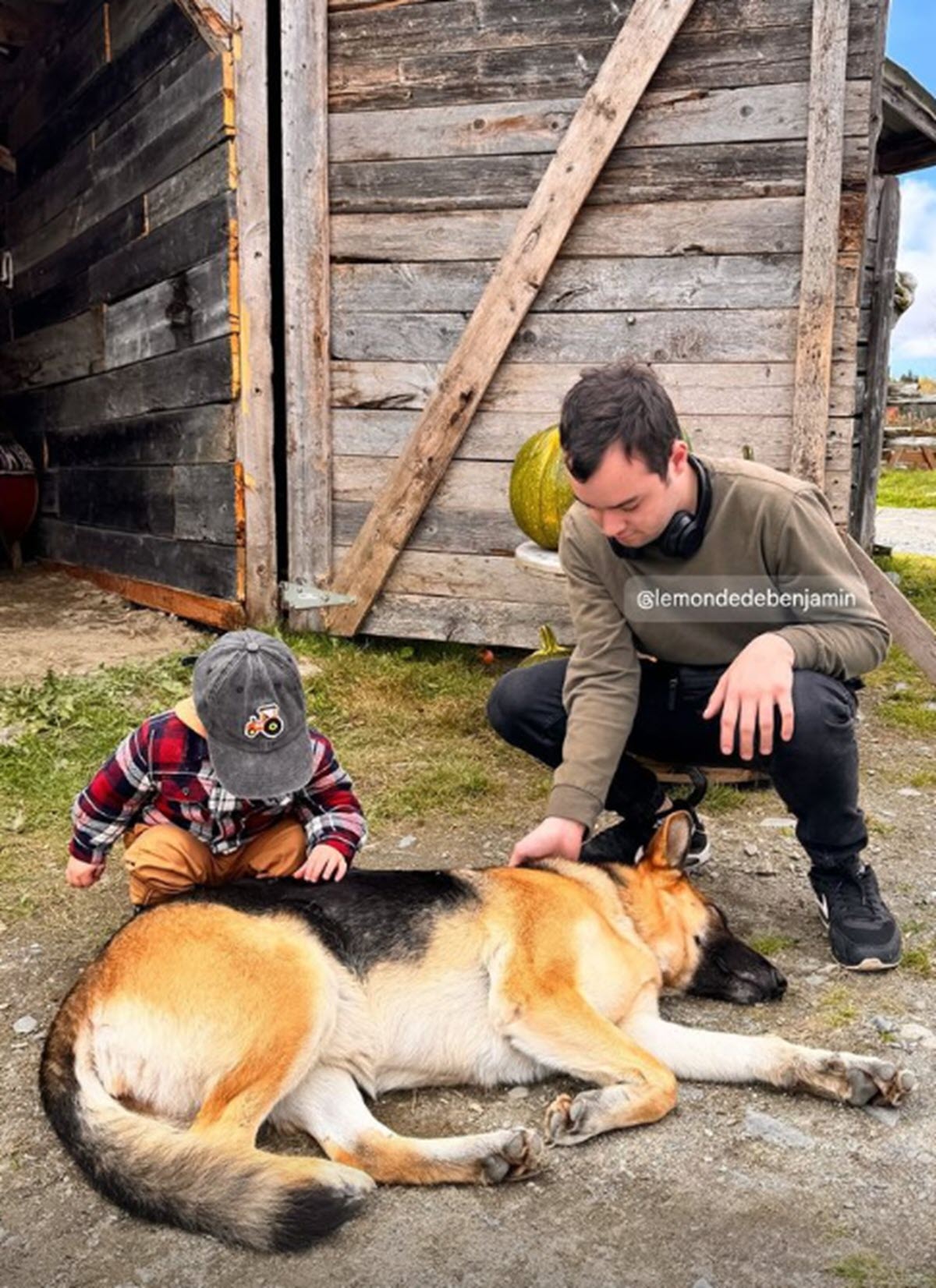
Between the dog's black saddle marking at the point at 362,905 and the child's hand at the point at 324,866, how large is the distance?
86 millimetres

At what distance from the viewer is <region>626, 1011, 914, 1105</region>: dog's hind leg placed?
268 cm

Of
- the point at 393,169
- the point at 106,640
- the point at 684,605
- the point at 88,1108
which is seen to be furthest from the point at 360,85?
the point at 88,1108

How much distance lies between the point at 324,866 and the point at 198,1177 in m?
1.07

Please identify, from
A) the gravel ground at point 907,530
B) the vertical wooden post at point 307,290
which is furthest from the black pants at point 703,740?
the gravel ground at point 907,530

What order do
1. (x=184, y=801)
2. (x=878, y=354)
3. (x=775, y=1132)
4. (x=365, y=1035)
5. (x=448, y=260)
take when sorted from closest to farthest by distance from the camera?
(x=775, y=1132), (x=365, y=1035), (x=184, y=801), (x=448, y=260), (x=878, y=354)

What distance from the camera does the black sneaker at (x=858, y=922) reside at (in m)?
3.36

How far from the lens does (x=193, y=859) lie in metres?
3.32

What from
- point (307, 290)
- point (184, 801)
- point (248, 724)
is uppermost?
point (307, 290)

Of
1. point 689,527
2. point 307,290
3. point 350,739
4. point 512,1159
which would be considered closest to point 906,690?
point 350,739

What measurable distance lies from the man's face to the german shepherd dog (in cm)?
105

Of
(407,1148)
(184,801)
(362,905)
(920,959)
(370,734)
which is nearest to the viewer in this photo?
(407,1148)

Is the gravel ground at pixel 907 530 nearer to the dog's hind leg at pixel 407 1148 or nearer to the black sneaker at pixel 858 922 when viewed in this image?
the black sneaker at pixel 858 922

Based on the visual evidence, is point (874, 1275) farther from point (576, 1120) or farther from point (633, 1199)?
point (576, 1120)

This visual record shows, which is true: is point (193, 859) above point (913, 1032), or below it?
above
